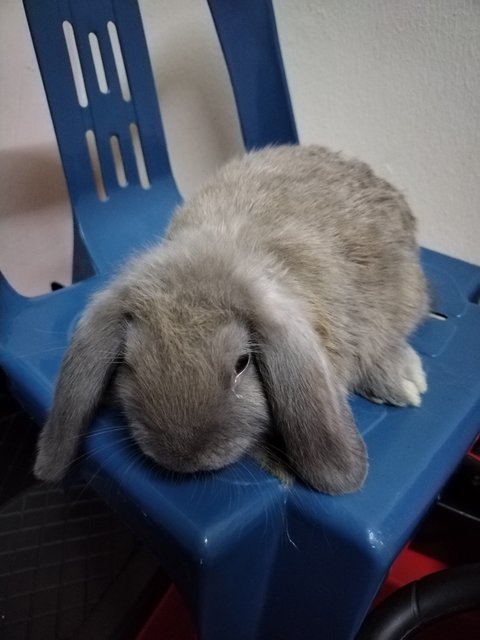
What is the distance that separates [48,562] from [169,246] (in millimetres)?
783

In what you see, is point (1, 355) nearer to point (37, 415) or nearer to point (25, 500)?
point (37, 415)

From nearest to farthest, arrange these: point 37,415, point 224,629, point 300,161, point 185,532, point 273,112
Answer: point 185,532, point 224,629, point 37,415, point 300,161, point 273,112

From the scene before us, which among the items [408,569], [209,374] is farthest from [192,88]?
[408,569]

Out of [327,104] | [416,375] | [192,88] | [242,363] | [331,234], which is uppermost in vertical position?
[192,88]

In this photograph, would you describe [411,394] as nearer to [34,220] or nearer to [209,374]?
[209,374]

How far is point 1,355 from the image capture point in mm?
982

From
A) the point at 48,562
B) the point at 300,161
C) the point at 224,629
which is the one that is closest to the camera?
the point at 224,629

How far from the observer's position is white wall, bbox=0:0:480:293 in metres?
1.27

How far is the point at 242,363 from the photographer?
69cm

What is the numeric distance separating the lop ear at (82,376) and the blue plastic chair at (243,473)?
39 mm

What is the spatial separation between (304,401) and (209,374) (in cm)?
12

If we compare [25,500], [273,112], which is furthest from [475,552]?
[273,112]

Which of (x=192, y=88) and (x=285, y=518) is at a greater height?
(x=192, y=88)

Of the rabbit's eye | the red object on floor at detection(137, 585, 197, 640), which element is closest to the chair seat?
the rabbit's eye
